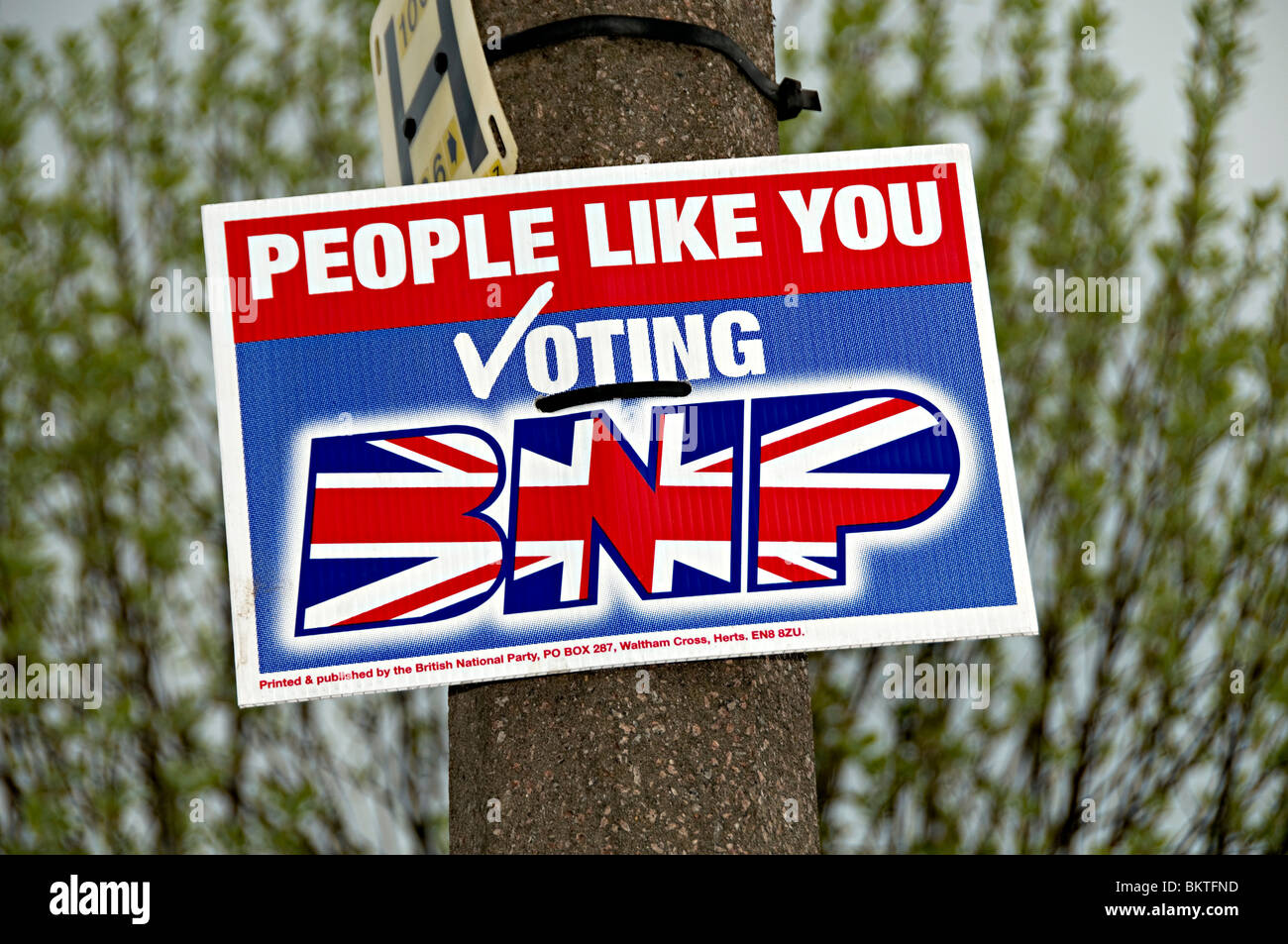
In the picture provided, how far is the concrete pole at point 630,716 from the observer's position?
4.79 ft

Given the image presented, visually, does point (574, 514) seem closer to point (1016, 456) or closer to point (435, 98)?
point (435, 98)

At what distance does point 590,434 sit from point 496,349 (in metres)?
0.16

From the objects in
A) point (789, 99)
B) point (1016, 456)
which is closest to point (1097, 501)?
point (1016, 456)

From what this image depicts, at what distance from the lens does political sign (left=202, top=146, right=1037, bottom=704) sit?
5.02 feet

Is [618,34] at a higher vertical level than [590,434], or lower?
higher

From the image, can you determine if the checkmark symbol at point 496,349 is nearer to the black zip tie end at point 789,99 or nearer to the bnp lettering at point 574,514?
the bnp lettering at point 574,514

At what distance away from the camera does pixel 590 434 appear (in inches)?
60.8

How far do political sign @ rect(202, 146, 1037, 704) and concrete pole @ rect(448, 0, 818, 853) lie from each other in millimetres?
41

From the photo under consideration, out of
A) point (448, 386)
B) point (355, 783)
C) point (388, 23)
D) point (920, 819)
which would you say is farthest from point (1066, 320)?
point (448, 386)

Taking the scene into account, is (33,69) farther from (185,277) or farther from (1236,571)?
(1236,571)

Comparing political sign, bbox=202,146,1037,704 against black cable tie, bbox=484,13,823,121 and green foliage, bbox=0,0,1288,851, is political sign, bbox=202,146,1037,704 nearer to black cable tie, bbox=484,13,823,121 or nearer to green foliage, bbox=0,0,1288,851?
black cable tie, bbox=484,13,823,121

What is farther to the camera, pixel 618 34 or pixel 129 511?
pixel 129 511

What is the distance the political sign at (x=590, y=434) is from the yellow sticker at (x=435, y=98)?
0.24ft

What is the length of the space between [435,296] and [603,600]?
0.45 m
